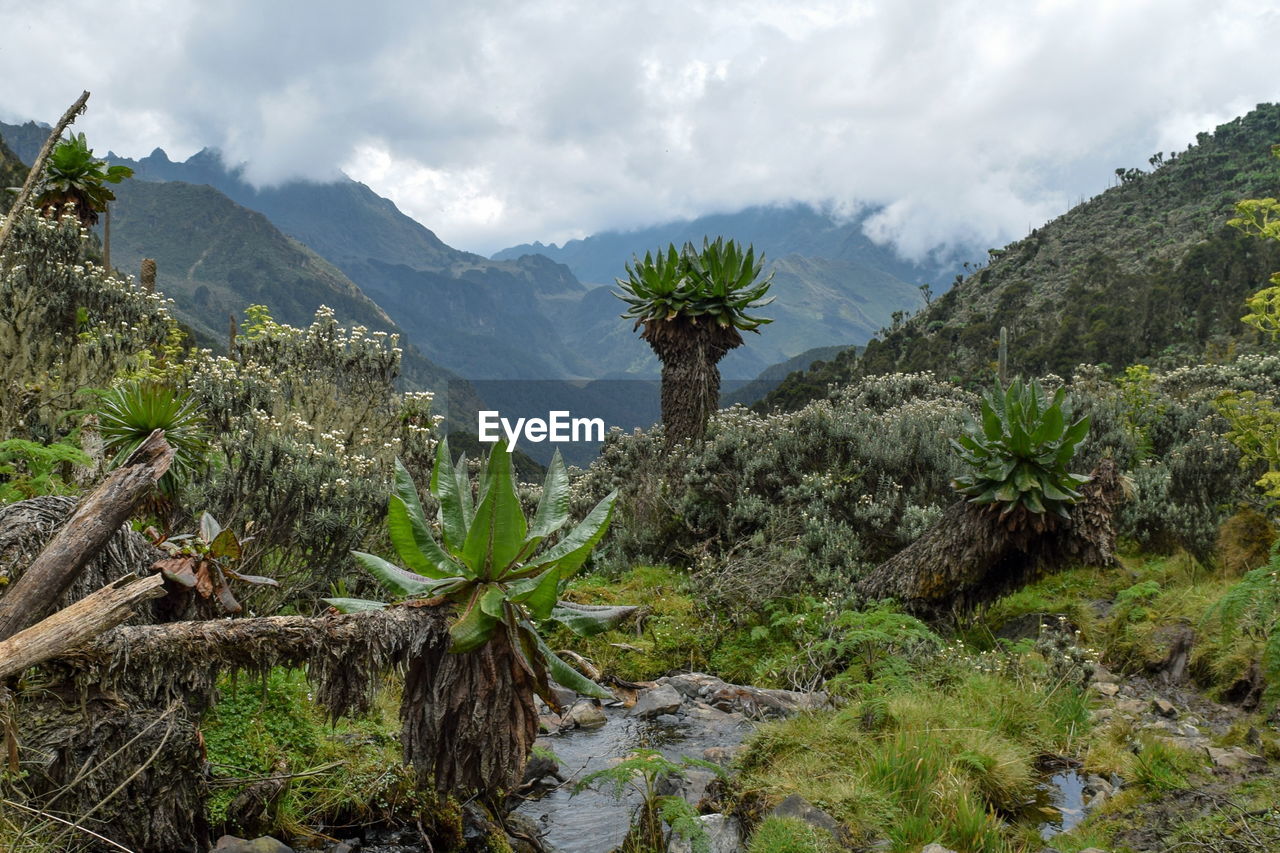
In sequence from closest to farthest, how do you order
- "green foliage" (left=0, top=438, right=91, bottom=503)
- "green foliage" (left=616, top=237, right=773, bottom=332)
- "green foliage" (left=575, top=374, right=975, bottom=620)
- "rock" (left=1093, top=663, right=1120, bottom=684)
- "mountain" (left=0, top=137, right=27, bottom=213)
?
"green foliage" (left=0, top=438, right=91, bottom=503) → "rock" (left=1093, top=663, right=1120, bottom=684) → "green foliage" (left=575, top=374, right=975, bottom=620) → "green foliage" (left=616, top=237, right=773, bottom=332) → "mountain" (left=0, top=137, right=27, bottom=213)

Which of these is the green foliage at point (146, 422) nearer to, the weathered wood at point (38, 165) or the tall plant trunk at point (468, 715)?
the weathered wood at point (38, 165)

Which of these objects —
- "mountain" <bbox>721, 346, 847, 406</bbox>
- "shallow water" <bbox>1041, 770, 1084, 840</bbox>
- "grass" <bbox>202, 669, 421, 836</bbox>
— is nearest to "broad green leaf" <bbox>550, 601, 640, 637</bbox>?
"grass" <bbox>202, 669, 421, 836</bbox>

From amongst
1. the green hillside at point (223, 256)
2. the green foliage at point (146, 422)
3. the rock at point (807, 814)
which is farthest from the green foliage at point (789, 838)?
the green hillside at point (223, 256)

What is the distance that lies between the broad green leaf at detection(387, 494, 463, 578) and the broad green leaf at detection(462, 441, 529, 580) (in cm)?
12

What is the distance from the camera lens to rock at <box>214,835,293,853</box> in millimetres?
3303

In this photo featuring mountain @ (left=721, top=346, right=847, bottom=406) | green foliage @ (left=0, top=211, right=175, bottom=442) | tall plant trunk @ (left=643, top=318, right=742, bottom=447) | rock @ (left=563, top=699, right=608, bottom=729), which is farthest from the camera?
mountain @ (left=721, top=346, right=847, bottom=406)

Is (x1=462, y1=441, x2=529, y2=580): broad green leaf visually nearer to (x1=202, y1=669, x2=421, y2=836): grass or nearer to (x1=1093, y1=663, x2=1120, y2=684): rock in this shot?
(x1=202, y1=669, x2=421, y2=836): grass

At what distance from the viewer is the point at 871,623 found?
247 inches

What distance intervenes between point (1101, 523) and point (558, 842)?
4635mm

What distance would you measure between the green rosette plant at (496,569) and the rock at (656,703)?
2.59 meters

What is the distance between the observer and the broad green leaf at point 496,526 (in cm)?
328

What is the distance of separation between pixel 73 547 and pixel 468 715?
59.4 inches

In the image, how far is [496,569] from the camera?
337 centimetres

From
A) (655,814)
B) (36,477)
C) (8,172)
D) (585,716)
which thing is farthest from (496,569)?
(8,172)
